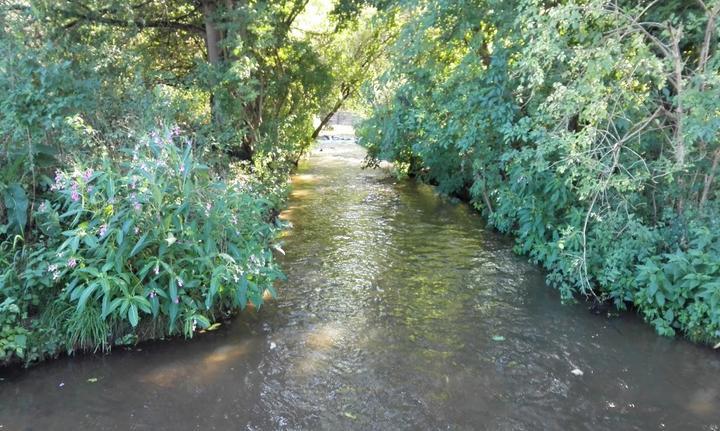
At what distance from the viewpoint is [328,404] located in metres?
4.30

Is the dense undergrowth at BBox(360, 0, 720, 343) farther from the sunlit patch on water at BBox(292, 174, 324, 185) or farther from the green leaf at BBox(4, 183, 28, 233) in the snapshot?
the sunlit patch on water at BBox(292, 174, 324, 185)

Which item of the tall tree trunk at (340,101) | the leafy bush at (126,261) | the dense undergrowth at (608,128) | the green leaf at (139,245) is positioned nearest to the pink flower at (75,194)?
the leafy bush at (126,261)

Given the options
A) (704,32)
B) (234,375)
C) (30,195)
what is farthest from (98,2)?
(704,32)

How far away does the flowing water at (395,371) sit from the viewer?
162 inches

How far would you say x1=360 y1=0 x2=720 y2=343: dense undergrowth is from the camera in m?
5.15

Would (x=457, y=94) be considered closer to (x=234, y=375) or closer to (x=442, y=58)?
(x=442, y=58)

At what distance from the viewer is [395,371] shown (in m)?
4.83

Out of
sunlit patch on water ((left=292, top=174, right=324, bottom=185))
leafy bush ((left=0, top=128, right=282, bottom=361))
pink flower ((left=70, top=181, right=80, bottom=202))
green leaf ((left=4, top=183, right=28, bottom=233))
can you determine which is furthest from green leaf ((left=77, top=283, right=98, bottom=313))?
sunlit patch on water ((left=292, top=174, right=324, bottom=185))

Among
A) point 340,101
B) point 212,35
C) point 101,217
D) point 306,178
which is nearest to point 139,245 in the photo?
point 101,217

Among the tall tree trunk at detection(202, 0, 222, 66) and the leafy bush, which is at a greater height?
the tall tree trunk at detection(202, 0, 222, 66)

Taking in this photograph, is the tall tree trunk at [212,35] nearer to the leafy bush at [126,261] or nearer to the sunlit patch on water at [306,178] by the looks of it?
the leafy bush at [126,261]

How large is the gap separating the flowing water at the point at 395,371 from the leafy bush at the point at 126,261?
0.99 feet

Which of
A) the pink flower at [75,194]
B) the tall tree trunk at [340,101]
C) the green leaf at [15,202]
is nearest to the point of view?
the pink flower at [75,194]

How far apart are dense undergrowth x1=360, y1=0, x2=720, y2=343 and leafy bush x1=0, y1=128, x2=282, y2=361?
→ 3.80 metres
